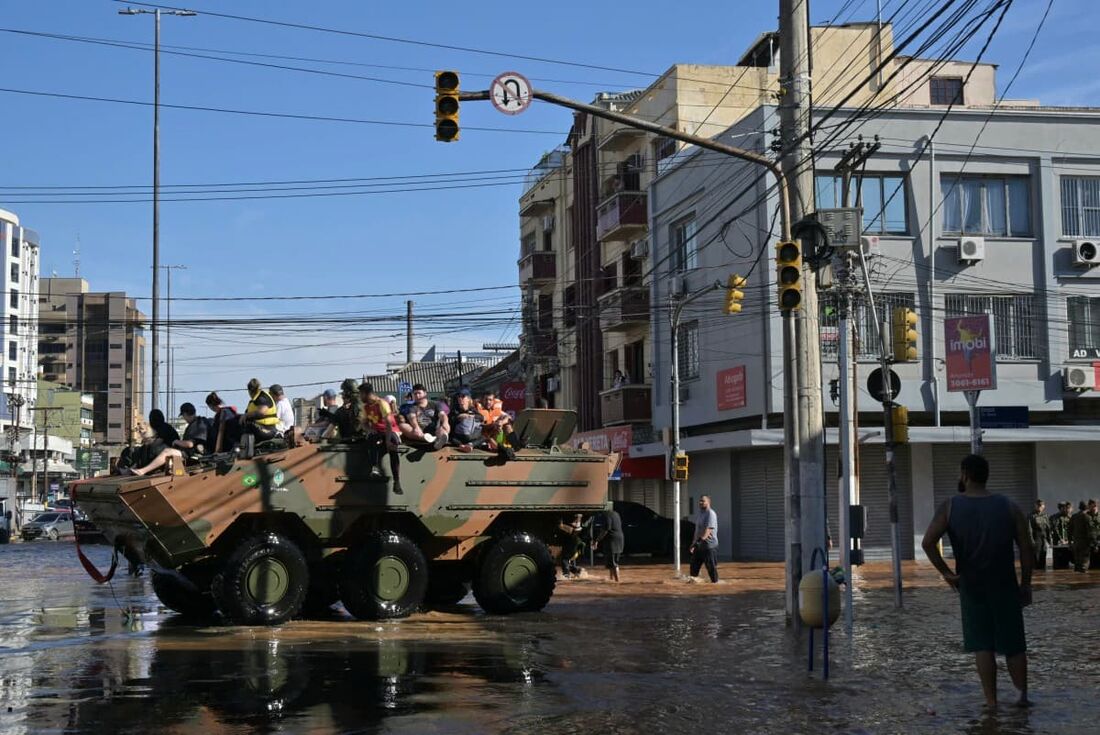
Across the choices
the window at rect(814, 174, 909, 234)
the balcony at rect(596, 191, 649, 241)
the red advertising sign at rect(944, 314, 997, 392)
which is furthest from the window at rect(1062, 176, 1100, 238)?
the balcony at rect(596, 191, 649, 241)

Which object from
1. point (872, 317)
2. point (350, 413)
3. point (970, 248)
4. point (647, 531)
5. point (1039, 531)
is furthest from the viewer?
point (647, 531)

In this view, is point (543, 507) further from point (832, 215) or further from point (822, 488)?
point (832, 215)

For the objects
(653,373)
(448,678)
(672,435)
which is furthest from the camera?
(653,373)

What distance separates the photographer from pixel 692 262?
37.7 metres

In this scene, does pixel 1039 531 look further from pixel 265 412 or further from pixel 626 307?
pixel 265 412

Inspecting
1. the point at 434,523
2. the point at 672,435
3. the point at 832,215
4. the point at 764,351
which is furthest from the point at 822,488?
the point at 764,351

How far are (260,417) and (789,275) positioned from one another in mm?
6873

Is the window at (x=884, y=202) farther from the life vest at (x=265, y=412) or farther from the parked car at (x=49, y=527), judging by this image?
the parked car at (x=49, y=527)

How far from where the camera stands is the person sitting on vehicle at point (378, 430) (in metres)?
16.9

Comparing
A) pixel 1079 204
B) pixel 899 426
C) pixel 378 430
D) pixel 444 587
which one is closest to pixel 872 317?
pixel 1079 204

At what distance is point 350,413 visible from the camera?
674 inches

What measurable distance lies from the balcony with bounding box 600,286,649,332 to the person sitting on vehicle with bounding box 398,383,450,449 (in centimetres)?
2249

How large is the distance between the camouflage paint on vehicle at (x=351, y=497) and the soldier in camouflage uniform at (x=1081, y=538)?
1417 cm

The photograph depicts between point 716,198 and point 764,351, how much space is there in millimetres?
4896
